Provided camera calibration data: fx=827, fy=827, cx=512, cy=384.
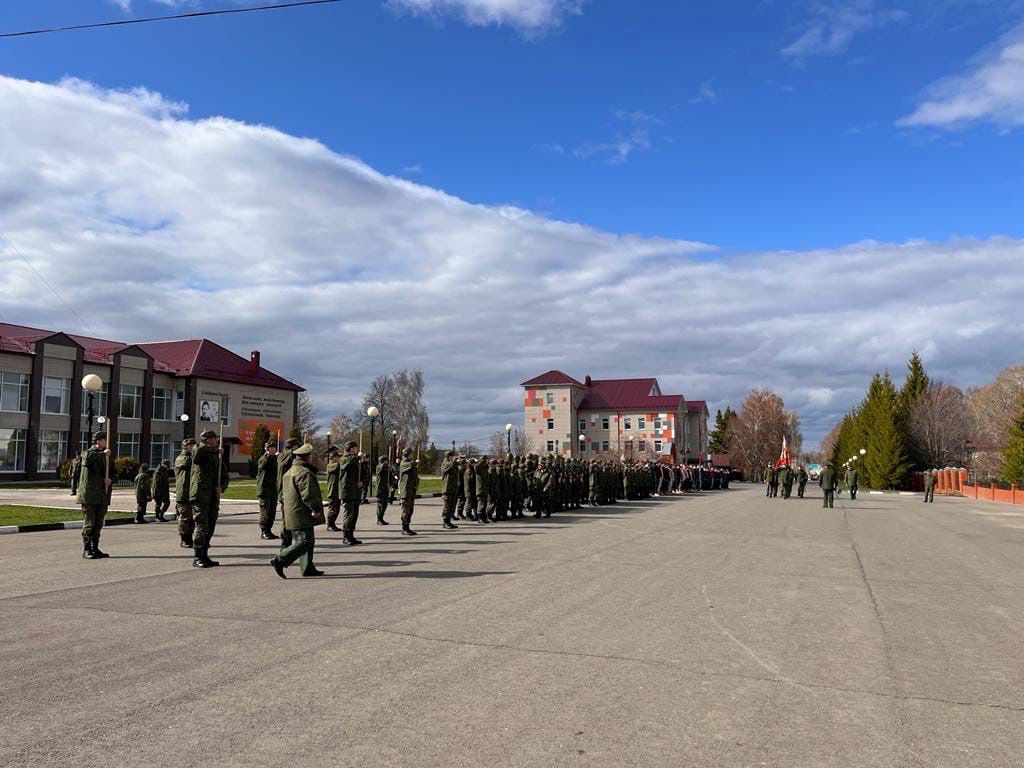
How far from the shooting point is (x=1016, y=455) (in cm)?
4097

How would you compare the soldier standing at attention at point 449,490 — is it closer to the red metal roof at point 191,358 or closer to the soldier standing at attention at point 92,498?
the soldier standing at attention at point 92,498

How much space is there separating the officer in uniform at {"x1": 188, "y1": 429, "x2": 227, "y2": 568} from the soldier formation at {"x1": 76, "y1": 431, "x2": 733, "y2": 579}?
14mm

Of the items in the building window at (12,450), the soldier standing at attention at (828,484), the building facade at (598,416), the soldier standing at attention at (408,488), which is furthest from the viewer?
the building facade at (598,416)

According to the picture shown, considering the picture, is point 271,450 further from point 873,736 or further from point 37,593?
point 873,736

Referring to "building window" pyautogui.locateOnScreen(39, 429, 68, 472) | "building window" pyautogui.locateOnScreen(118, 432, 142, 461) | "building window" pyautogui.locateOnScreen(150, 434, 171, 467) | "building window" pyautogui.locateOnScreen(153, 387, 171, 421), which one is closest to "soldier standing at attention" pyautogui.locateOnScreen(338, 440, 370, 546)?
"building window" pyautogui.locateOnScreen(39, 429, 68, 472)

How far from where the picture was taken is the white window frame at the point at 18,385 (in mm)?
46844

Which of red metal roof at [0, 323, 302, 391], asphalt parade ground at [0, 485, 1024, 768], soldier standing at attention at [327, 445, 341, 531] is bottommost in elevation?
asphalt parade ground at [0, 485, 1024, 768]

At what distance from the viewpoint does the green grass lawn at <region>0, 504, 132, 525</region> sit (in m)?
18.3

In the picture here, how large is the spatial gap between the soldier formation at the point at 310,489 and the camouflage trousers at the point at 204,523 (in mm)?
14

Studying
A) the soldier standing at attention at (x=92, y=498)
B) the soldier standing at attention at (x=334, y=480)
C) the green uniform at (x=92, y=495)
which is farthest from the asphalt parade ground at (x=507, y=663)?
the soldier standing at attention at (x=334, y=480)

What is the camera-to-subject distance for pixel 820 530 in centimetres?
1895

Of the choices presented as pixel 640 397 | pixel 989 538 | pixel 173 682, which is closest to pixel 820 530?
pixel 989 538

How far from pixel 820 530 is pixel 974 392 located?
8364 centimetres

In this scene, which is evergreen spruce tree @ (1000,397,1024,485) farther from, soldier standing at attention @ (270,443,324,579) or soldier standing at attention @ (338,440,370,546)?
soldier standing at attention @ (270,443,324,579)
